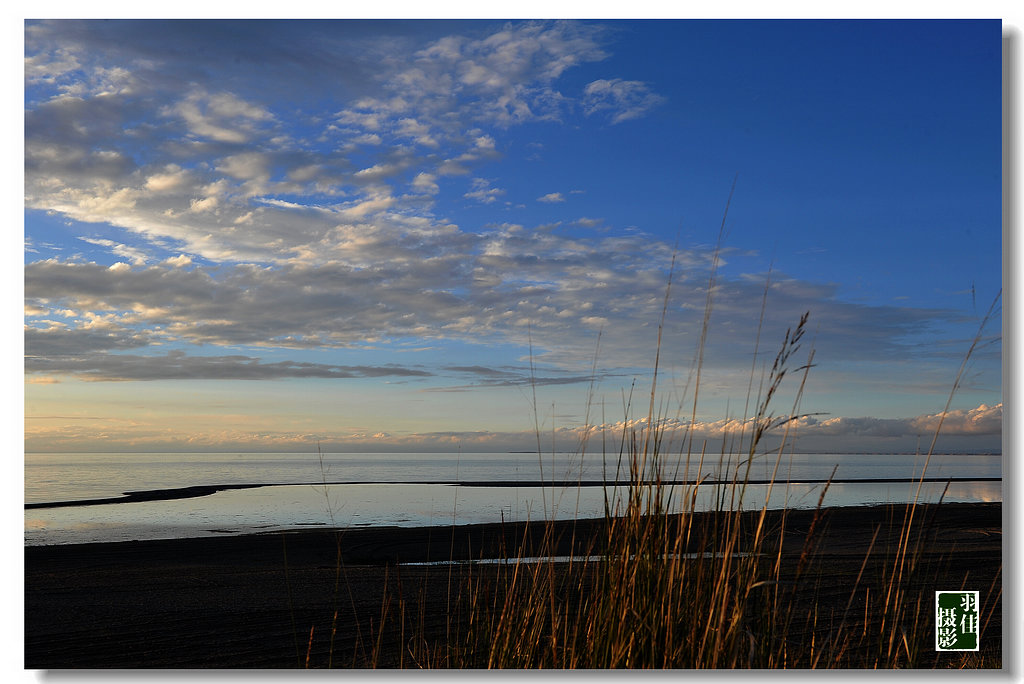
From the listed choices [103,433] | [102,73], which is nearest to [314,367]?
[103,433]

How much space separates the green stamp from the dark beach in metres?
0.07

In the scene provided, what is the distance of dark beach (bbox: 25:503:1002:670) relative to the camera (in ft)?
11.9

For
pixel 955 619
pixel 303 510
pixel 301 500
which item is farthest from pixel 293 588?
pixel 301 500

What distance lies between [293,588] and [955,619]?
470 centimetres

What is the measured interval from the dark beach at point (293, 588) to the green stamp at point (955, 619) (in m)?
0.07

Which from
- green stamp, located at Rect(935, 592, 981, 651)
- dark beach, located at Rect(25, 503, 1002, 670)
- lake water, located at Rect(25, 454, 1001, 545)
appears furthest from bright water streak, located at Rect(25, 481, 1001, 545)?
green stamp, located at Rect(935, 592, 981, 651)

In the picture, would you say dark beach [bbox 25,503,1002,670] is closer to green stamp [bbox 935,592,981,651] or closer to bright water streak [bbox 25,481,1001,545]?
green stamp [bbox 935,592,981,651]

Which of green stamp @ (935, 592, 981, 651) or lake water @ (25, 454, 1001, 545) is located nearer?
green stamp @ (935, 592, 981, 651)

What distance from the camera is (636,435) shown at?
212cm

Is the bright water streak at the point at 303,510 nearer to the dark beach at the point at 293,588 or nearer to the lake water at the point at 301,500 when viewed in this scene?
the lake water at the point at 301,500

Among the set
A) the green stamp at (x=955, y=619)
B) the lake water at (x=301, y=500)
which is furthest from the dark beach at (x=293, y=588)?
the lake water at (x=301, y=500)

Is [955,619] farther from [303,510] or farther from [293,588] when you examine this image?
[303,510]

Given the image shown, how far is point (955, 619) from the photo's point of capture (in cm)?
262

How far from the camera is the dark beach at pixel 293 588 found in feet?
11.9
